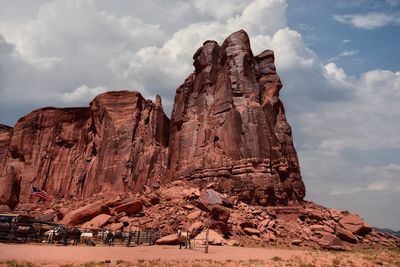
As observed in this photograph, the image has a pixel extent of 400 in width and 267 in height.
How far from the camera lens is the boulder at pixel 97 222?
43406mm

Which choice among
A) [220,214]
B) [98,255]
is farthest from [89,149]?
[98,255]

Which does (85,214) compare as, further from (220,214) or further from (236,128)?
(236,128)

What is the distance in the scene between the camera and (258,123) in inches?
2092

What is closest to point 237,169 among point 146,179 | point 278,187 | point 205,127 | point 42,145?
point 278,187

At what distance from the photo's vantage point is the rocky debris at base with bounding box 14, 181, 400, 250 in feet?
132

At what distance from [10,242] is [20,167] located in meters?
50.2

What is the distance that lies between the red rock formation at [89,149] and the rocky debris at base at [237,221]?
49.3ft

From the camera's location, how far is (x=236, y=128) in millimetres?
52719

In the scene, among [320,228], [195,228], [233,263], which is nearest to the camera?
[233,263]

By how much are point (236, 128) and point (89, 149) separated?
34.9m

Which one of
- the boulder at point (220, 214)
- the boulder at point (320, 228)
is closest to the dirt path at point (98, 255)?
the boulder at point (220, 214)

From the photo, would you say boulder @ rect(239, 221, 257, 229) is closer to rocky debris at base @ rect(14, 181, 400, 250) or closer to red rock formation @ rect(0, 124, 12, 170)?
rocky debris at base @ rect(14, 181, 400, 250)

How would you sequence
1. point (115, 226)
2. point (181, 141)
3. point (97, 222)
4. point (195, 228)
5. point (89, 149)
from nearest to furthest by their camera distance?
point (195, 228) → point (115, 226) → point (97, 222) → point (181, 141) → point (89, 149)

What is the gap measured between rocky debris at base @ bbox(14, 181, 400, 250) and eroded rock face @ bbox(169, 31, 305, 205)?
304 centimetres
